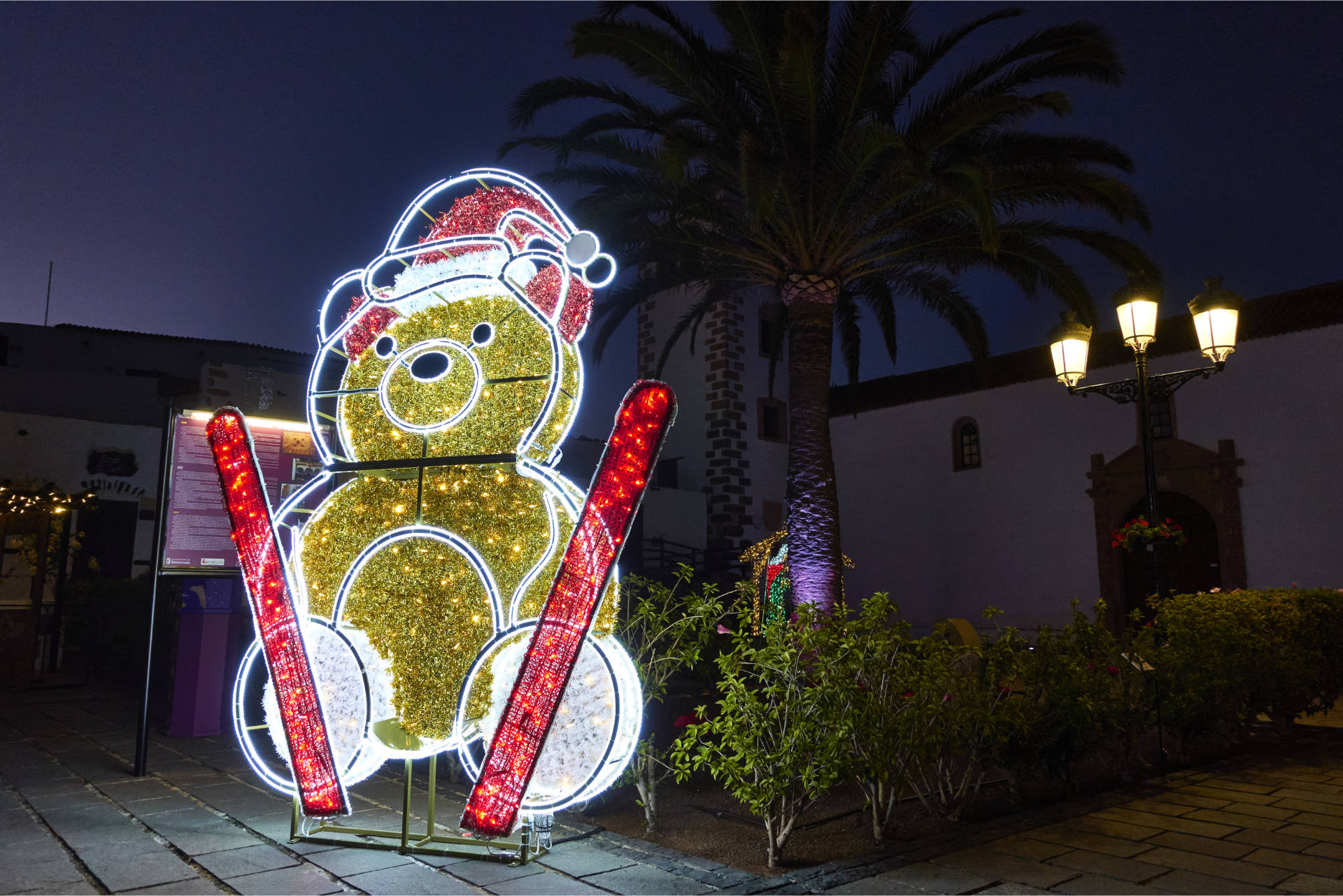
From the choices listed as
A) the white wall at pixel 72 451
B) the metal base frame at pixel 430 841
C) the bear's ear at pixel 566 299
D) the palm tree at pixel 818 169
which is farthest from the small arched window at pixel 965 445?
the metal base frame at pixel 430 841

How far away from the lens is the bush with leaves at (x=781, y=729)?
14.6ft

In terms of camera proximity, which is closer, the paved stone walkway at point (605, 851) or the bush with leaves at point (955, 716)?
the paved stone walkway at point (605, 851)

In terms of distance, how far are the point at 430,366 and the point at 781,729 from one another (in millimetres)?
2861

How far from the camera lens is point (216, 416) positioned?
16.3ft

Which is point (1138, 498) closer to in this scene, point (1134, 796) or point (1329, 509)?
point (1329, 509)

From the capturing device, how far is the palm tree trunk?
8305 mm

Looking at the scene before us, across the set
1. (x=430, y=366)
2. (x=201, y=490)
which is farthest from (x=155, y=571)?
(x=430, y=366)

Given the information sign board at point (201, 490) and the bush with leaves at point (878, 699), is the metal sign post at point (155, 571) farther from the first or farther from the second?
the bush with leaves at point (878, 699)

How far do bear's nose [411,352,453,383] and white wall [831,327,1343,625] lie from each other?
13575mm

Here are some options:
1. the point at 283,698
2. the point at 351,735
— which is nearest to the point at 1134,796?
the point at 351,735

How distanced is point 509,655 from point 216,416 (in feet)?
7.19

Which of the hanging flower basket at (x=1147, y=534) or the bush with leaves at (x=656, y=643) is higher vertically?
the hanging flower basket at (x=1147, y=534)

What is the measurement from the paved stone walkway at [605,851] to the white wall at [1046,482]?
27.9ft

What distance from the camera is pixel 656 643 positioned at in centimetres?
→ 583
